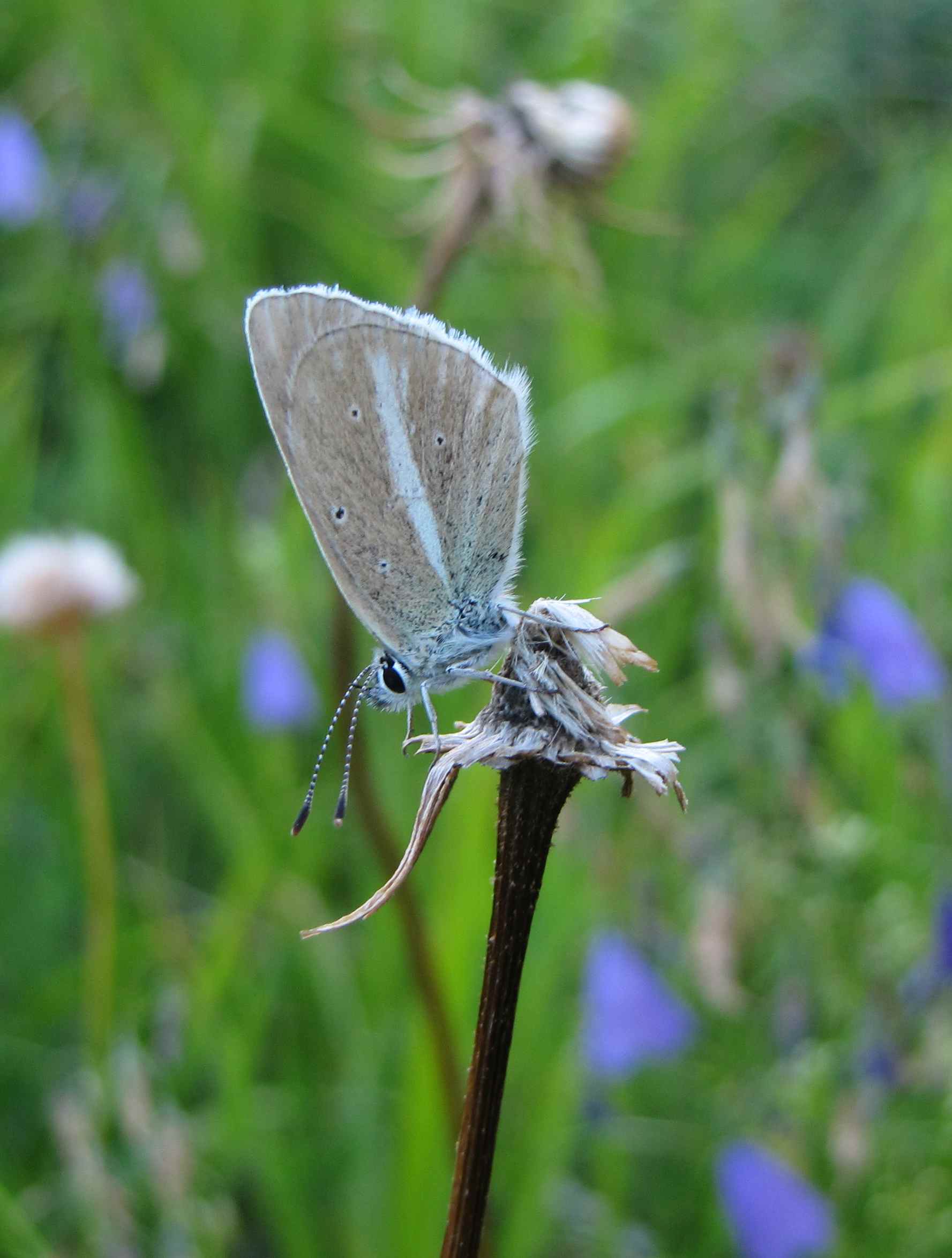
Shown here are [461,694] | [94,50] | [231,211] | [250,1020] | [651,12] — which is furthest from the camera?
[651,12]

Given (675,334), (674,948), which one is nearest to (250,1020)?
(674,948)

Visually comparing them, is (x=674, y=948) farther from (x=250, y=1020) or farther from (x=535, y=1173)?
(x=250, y=1020)

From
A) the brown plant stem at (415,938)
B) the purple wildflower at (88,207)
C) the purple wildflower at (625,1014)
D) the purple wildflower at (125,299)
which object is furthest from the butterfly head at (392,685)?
the purple wildflower at (88,207)

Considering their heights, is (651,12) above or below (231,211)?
above

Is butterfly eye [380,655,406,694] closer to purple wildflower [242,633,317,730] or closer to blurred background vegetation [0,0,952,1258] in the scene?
blurred background vegetation [0,0,952,1258]

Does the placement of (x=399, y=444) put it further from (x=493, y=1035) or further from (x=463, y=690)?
(x=463, y=690)

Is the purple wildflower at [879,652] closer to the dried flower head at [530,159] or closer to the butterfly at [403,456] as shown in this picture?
the dried flower head at [530,159]

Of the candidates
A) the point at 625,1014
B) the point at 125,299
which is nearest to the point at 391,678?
the point at 625,1014
